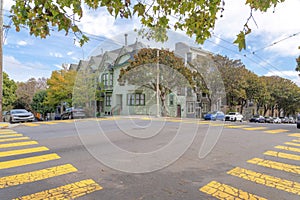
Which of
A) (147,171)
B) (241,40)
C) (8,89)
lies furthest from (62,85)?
(241,40)

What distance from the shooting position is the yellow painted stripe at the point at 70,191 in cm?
271

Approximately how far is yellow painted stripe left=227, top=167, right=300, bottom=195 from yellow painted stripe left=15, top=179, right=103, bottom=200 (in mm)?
2570

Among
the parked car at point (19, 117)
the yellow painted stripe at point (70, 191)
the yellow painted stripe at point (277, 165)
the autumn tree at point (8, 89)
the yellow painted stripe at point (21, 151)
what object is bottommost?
the yellow painted stripe at point (70, 191)

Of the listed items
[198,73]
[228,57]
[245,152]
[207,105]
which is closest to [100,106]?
[198,73]

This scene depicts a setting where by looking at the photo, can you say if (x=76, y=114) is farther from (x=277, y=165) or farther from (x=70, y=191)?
(x=277, y=165)

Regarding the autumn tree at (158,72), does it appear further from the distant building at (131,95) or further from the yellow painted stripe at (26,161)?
the yellow painted stripe at (26,161)

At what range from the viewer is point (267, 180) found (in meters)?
3.35

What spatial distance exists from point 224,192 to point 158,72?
54.5 feet

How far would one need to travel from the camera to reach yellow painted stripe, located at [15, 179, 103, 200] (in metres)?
2.71

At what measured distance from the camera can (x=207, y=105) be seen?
1193 inches

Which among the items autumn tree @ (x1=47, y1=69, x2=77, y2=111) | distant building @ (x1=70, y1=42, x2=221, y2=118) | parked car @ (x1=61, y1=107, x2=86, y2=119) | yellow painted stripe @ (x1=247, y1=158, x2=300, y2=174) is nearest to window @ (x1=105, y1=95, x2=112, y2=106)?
distant building @ (x1=70, y1=42, x2=221, y2=118)

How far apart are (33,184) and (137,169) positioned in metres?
1.79

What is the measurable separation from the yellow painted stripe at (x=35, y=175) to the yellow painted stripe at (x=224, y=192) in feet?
8.19

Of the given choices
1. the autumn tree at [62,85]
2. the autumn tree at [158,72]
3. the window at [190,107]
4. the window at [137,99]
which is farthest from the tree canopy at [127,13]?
the window at [190,107]
